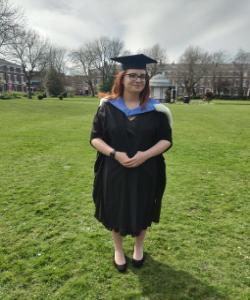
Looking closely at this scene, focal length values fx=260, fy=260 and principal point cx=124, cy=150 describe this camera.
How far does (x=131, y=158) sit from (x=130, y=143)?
0.49 ft

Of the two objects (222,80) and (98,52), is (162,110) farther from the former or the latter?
(222,80)

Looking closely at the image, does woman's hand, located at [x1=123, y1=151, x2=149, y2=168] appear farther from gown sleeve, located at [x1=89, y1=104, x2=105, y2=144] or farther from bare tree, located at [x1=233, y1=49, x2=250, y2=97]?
bare tree, located at [x1=233, y1=49, x2=250, y2=97]

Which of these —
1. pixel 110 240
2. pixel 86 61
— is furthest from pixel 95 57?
pixel 110 240

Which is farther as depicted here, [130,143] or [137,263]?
[137,263]

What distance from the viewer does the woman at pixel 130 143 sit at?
92.5 inches

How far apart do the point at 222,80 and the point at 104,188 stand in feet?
279

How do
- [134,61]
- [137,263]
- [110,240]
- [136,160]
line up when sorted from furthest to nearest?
1. [110,240]
2. [137,263]
3. [134,61]
4. [136,160]

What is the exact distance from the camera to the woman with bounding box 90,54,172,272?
235 centimetres

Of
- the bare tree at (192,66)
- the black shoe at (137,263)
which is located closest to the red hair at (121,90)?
the black shoe at (137,263)

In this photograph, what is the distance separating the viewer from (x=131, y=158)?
231 centimetres

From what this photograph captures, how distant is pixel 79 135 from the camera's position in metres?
11.2

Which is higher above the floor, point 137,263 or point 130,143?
point 130,143

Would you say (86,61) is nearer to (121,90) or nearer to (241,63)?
(241,63)

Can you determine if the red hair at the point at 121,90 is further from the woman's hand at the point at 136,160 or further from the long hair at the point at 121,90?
the woman's hand at the point at 136,160
